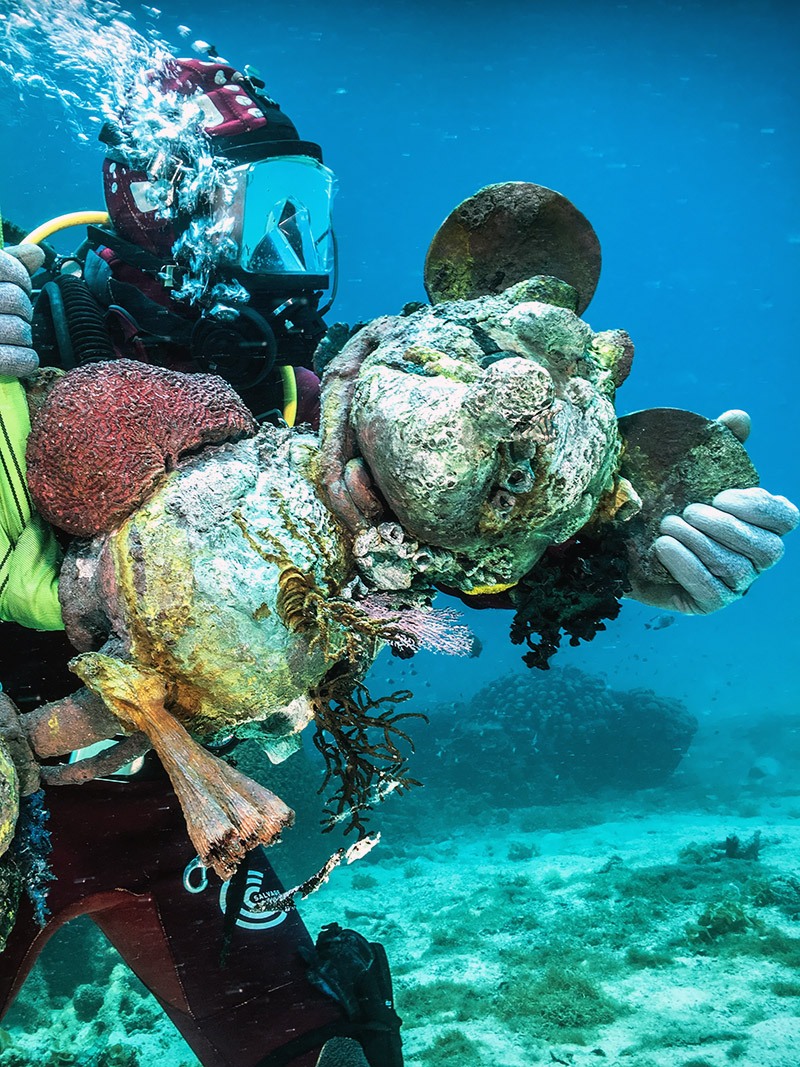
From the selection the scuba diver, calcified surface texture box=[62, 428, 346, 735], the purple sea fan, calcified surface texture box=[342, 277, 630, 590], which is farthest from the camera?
the scuba diver

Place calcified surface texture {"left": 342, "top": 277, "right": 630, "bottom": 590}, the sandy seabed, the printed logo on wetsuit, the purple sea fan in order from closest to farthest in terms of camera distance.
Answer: calcified surface texture {"left": 342, "top": 277, "right": 630, "bottom": 590}
the purple sea fan
the printed logo on wetsuit
the sandy seabed

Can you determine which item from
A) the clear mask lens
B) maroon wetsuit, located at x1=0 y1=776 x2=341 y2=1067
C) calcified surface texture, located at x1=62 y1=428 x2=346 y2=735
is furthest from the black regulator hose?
maroon wetsuit, located at x1=0 y1=776 x2=341 y2=1067

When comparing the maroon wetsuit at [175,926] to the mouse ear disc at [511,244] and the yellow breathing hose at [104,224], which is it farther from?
the mouse ear disc at [511,244]

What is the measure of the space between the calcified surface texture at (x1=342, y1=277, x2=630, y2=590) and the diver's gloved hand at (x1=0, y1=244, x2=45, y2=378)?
3.13ft

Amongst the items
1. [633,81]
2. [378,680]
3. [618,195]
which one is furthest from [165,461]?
[618,195]

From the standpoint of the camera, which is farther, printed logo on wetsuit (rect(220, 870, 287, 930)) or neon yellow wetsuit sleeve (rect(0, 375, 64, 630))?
printed logo on wetsuit (rect(220, 870, 287, 930))

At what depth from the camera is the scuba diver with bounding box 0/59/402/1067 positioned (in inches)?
90.4

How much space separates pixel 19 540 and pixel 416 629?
125 cm

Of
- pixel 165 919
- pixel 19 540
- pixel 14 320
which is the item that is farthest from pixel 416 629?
pixel 165 919

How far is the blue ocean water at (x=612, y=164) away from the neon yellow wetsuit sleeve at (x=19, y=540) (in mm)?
22492

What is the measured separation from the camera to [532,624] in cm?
224

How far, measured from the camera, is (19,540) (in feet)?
6.42

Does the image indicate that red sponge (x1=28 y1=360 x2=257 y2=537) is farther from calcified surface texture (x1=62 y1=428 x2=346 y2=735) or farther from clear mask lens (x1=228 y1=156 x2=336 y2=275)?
clear mask lens (x1=228 y1=156 x2=336 y2=275)

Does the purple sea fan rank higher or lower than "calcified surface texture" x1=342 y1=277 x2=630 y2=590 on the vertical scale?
lower
